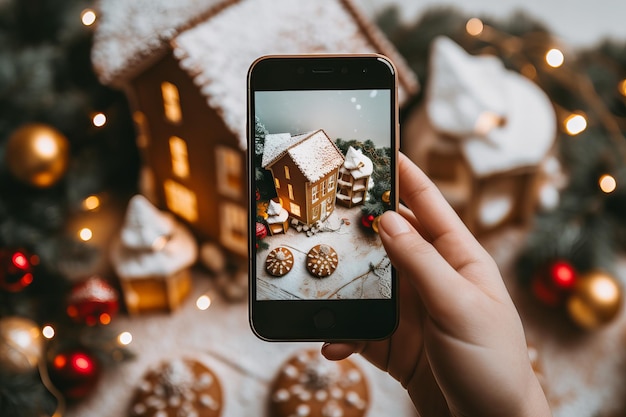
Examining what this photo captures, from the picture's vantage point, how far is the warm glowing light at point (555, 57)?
3.47 ft

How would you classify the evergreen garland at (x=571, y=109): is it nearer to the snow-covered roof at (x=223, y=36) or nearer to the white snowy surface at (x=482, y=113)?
the white snowy surface at (x=482, y=113)

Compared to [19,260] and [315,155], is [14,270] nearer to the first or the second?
[19,260]

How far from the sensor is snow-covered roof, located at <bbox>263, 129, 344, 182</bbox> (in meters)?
0.65

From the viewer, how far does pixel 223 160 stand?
93 cm

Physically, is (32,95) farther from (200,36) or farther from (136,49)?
(200,36)

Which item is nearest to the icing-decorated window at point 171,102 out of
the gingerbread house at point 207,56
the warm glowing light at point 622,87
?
the gingerbread house at point 207,56

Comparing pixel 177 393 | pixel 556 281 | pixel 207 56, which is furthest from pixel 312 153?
pixel 556 281

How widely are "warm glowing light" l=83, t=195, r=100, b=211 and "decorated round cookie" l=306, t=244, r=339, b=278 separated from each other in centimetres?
56

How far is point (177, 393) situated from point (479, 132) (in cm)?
70

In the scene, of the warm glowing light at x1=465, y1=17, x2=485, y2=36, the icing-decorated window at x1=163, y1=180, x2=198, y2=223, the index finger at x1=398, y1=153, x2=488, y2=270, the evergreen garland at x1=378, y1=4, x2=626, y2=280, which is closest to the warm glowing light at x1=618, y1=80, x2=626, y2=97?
the evergreen garland at x1=378, y1=4, x2=626, y2=280

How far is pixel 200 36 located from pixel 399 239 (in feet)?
1.57

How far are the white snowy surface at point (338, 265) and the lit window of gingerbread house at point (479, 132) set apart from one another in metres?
0.44

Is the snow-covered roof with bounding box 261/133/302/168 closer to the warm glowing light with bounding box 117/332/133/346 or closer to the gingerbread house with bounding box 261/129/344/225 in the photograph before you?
the gingerbread house with bounding box 261/129/344/225

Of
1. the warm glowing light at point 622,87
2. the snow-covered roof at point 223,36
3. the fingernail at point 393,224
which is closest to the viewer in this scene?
the fingernail at point 393,224
